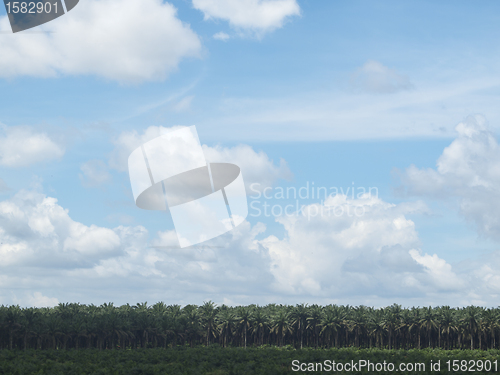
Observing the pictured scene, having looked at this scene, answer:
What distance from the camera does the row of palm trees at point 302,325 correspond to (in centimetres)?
9662

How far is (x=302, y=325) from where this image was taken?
10656cm

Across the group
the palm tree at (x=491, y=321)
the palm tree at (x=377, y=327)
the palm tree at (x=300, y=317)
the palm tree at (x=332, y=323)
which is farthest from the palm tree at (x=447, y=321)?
the palm tree at (x=300, y=317)

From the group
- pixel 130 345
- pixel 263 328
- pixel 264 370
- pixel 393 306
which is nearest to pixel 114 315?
pixel 130 345

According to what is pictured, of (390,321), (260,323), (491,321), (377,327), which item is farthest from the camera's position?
(260,323)

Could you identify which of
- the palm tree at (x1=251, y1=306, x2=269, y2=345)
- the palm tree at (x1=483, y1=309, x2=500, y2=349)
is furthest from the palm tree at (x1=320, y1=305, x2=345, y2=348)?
the palm tree at (x1=483, y1=309, x2=500, y2=349)

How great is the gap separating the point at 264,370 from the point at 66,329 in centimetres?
4854

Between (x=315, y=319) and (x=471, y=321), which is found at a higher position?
(x=471, y=321)

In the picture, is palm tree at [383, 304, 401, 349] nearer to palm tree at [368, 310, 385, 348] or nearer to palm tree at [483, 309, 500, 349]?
palm tree at [368, 310, 385, 348]

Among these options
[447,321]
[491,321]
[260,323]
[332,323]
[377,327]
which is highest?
[491,321]

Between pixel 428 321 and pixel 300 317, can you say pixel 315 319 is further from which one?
pixel 428 321

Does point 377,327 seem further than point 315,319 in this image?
No

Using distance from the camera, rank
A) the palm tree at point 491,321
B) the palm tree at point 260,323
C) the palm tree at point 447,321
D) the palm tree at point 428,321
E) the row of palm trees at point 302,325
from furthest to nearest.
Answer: the palm tree at point 260,323 < the palm tree at point 428,321 < the palm tree at point 447,321 < the palm tree at point 491,321 < the row of palm trees at point 302,325

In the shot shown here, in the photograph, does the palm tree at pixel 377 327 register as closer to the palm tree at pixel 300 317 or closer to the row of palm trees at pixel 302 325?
the row of palm trees at pixel 302 325

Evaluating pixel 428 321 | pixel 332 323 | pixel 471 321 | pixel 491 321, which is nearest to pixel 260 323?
pixel 332 323
